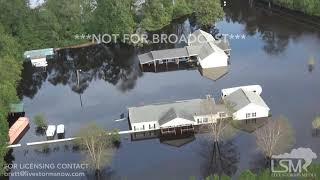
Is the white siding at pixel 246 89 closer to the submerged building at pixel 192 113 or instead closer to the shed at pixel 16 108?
the submerged building at pixel 192 113

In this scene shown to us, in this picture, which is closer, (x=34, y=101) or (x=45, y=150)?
(x=45, y=150)

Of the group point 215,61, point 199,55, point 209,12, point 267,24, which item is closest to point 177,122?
point 215,61

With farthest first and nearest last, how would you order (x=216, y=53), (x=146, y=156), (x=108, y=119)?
(x=216, y=53), (x=108, y=119), (x=146, y=156)

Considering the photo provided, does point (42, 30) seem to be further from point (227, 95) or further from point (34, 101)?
point (227, 95)

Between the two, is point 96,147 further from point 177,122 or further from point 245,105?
point 245,105

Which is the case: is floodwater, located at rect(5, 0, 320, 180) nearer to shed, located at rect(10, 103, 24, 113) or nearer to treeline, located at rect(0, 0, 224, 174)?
shed, located at rect(10, 103, 24, 113)

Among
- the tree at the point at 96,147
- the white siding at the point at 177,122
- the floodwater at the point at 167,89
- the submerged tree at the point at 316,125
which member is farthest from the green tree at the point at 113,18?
the submerged tree at the point at 316,125

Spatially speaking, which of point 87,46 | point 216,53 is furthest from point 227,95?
point 87,46
